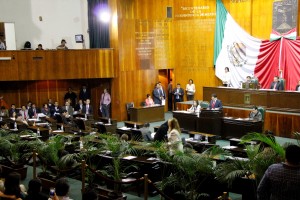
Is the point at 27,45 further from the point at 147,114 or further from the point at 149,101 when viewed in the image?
the point at 147,114

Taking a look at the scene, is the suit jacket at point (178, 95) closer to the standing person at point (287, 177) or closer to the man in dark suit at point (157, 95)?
the man in dark suit at point (157, 95)

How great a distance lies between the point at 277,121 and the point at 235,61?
181 inches

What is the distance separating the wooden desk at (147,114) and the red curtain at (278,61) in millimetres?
4168

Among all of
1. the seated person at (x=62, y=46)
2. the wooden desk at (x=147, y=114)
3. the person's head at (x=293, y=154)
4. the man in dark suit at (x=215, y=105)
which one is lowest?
the wooden desk at (x=147, y=114)

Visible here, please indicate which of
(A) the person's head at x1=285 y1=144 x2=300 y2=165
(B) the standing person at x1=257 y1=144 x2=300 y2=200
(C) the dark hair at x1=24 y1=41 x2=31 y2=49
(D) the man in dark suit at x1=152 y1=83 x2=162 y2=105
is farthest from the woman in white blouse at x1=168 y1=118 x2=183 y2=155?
(C) the dark hair at x1=24 y1=41 x2=31 y2=49

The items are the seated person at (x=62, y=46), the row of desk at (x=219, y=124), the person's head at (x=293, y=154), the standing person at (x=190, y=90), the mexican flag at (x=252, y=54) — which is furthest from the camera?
the standing person at (x=190, y=90)

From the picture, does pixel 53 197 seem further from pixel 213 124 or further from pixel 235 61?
pixel 235 61

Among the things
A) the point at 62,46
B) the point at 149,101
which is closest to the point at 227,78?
the point at 149,101

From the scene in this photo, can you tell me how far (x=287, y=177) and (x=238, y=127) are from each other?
8.37m

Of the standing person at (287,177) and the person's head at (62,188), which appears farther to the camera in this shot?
the person's head at (62,188)

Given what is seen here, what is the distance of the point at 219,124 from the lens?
12.5 m

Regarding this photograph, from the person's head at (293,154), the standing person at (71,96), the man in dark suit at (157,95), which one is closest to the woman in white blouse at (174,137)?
the person's head at (293,154)

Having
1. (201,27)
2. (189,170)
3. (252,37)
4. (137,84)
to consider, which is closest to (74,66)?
(137,84)

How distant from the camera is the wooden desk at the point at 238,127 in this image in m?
11.5
